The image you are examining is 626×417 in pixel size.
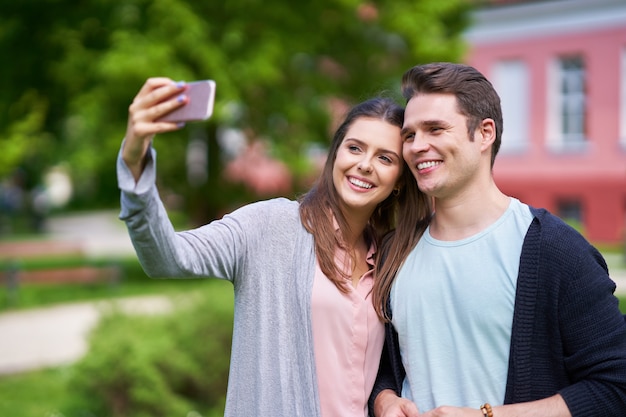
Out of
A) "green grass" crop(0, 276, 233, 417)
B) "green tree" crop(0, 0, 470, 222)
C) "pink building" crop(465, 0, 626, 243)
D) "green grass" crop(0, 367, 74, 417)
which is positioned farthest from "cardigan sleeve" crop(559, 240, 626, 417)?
"pink building" crop(465, 0, 626, 243)

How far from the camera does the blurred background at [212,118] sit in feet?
20.1

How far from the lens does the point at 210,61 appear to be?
1237 centimetres

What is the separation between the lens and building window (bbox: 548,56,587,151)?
19531 millimetres

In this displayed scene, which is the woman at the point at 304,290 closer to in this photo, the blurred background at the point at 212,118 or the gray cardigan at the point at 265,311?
the gray cardigan at the point at 265,311

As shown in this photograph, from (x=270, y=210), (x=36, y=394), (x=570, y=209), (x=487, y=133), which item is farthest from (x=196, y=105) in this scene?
(x=570, y=209)

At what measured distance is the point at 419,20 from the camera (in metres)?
14.2

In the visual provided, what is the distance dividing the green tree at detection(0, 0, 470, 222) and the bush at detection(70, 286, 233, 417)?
18.1ft

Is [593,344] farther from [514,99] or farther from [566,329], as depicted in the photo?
[514,99]

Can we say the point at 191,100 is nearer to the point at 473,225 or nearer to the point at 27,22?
the point at 473,225

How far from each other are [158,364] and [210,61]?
7.48m

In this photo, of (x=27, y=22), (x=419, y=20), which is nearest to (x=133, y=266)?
(x=27, y=22)

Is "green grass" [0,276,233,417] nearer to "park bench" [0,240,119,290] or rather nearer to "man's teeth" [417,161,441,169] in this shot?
"man's teeth" [417,161,441,169]

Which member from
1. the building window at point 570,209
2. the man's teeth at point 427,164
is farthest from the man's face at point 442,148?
the building window at point 570,209

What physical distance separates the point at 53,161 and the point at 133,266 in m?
19.5
